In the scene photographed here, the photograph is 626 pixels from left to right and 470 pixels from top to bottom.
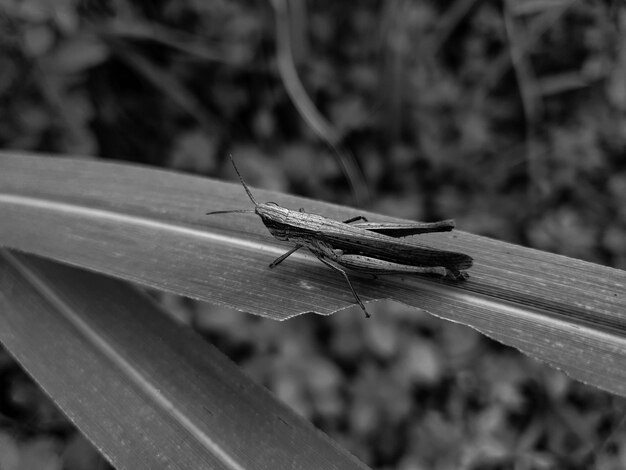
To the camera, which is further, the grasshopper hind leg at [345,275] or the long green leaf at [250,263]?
the grasshopper hind leg at [345,275]

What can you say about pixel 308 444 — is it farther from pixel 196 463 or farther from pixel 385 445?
pixel 385 445

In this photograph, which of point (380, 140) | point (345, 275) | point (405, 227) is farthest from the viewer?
point (380, 140)

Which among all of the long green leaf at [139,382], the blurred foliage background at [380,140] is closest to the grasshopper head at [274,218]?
the long green leaf at [139,382]

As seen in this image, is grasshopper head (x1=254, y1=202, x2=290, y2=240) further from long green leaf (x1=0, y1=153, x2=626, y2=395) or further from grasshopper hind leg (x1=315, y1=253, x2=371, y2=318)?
grasshopper hind leg (x1=315, y1=253, x2=371, y2=318)

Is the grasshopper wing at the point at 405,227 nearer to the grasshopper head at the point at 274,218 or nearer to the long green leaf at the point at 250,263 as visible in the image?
the long green leaf at the point at 250,263

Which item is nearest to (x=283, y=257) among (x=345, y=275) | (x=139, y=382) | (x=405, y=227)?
(x=345, y=275)

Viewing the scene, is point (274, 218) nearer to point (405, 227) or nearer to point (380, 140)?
point (405, 227)
